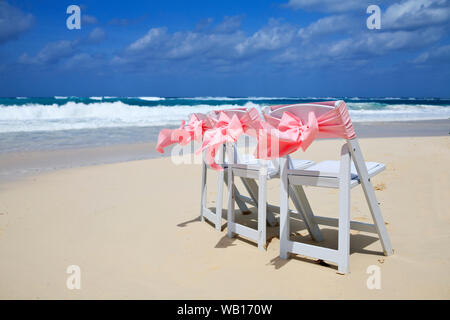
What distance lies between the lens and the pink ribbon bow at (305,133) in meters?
2.86

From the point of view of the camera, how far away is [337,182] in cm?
299

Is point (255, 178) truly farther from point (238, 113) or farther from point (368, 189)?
point (368, 189)

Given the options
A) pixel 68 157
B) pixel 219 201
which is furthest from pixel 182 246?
pixel 68 157

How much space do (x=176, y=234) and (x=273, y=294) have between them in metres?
1.55

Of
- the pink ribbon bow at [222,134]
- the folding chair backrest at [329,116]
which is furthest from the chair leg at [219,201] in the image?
the folding chair backrest at [329,116]

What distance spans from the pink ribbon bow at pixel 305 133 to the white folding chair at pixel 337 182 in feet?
0.20

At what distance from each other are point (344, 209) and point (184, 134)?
1.79 metres

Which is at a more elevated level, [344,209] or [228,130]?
[228,130]

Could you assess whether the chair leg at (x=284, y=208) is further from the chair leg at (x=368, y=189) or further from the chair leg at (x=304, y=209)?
the chair leg at (x=368, y=189)

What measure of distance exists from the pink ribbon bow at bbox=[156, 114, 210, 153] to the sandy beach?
94cm

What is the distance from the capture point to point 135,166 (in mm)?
7684
